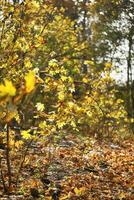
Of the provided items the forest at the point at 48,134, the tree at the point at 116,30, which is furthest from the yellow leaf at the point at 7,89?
the tree at the point at 116,30

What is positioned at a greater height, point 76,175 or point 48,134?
point 48,134

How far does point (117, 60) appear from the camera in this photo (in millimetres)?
25438

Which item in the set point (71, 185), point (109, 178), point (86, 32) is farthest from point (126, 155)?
point (86, 32)

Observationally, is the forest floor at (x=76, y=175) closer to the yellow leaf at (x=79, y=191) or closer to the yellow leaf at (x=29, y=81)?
the yellow leaf at (x=79, y=191)

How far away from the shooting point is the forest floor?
787 cm

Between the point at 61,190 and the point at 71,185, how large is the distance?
383 mm

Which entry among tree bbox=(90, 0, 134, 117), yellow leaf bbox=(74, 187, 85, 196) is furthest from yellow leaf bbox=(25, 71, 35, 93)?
tree bbox=(90, 0, 134, 117)

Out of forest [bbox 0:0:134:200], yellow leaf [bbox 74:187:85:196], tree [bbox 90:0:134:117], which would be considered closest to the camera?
forest [bbox 0:0:134:200]

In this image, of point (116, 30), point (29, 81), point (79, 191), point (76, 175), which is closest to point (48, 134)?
point (79, 191)

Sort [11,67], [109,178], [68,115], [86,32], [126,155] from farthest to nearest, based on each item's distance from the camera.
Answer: [86,32], [126,155], [109,178], [11,67], [68,115]

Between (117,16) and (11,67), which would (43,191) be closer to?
(11,67)

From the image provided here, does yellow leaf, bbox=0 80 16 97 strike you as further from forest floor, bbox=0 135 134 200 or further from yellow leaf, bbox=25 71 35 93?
forest floor, bbox=0 135 134 200

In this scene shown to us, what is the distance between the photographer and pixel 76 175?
9.49 metres

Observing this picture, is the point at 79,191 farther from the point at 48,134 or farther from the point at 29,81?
the point at 29,81
